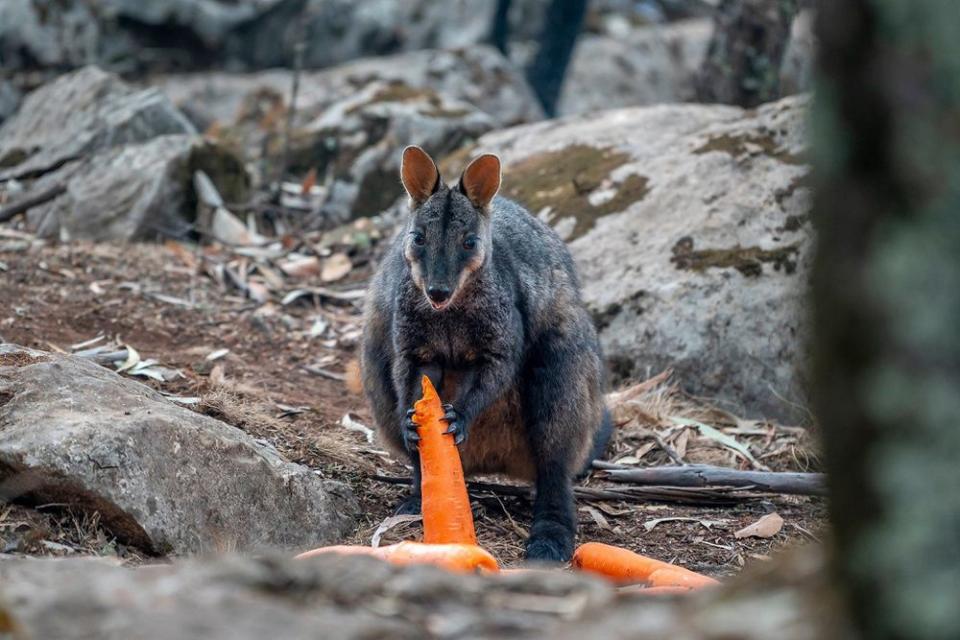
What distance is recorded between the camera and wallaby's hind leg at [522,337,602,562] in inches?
212

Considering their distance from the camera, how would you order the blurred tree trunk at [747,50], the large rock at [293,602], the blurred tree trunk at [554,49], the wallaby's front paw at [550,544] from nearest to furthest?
the large rock at [293,602] < the wallaby's front paw at [550,544] < the blurred tree trunk at [747,50] < the blurred tree trunk at [554,49]

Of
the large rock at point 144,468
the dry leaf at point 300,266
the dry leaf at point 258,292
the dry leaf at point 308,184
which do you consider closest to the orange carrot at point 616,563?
the large rock at point 144,468

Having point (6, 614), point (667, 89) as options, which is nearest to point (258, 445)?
point (6, 614)

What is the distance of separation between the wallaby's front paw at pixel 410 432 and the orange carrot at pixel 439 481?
0.16 ft

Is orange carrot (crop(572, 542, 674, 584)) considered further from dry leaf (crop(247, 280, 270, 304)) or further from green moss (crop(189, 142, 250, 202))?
green moss (crop(189, 142, 250, 202))

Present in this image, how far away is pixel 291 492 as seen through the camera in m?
5.01

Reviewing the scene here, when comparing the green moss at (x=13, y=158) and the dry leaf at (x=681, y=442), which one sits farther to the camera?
the green moss at (x=13, y=158)

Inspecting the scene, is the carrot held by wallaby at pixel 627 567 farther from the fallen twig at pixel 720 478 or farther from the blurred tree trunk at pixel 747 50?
the blurred tree trunk at pixel 747 50

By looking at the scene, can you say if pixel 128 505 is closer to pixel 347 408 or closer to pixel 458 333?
pixel 458 333

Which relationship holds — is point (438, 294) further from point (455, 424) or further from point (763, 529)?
point (763, 529)

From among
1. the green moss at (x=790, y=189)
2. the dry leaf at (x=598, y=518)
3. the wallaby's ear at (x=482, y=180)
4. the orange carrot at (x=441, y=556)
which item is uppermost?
the wallaby's ear at (x=482, y=180)

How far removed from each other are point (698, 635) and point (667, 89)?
1529 cm

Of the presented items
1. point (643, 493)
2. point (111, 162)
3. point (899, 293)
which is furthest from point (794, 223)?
point (899, 293)

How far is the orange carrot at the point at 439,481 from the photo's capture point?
4.87m
